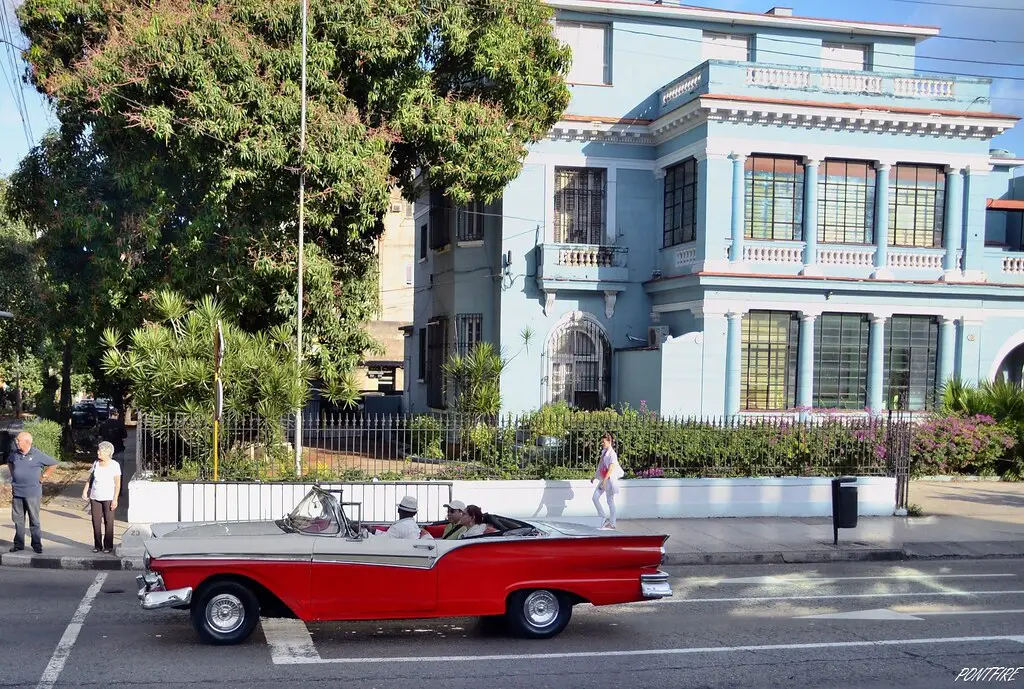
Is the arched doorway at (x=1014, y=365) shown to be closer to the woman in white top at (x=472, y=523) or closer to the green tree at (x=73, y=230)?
the woman in white top at (x=472, y=523)

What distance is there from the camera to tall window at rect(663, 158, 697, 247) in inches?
899

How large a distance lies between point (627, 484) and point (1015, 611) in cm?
683

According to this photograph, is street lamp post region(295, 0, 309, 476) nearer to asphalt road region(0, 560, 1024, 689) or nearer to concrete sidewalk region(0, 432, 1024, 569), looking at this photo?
concrete sidewalk region(0, 432, 1024, 569)

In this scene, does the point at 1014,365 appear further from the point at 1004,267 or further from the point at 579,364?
the point at 579,364

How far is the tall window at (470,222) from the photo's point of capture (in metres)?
24.2

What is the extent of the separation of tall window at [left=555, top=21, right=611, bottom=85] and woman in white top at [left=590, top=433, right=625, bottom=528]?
38.5 ft

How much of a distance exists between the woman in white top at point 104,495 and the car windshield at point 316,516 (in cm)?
468

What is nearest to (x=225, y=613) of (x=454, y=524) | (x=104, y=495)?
(x=454, y=524)

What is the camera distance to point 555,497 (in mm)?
16234

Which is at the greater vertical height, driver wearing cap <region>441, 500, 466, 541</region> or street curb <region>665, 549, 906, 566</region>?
driver wearing cap <region>441, 500, 466, 541</region>

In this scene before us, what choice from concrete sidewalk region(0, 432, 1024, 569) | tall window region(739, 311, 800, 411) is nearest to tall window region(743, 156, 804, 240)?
tall window region(739, 311, 800, 411)

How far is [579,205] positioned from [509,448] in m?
9.08

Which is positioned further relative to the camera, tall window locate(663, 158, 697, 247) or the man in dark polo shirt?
tall window locate(663, 158, 697, 247)

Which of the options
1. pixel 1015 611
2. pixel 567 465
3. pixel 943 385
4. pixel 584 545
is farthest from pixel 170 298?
pixel 943 385
